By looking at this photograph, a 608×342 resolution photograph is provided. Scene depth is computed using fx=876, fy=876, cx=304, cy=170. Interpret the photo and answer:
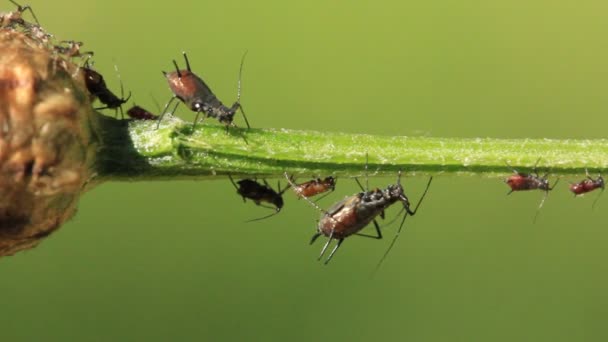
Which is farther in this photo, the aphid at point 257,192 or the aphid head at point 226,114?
the aphid at point 257,192

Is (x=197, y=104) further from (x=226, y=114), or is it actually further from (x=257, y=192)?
(x=257, y=192)

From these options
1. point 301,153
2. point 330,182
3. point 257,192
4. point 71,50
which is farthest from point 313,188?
point 71,50

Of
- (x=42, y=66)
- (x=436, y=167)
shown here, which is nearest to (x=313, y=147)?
(x=436, y=167)

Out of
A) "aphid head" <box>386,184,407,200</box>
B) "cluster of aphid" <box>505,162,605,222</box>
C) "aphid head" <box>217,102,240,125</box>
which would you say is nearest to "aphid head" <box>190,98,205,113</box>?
"aphid head" <box>217,102,240,125</box>

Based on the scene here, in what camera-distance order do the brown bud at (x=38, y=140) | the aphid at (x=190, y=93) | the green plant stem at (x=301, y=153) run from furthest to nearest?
→ 1. the aphid at (x=190, y=93)
2. the green plant stem at (x=301, y=153)
3. the brown bud at (x=38, y=140)

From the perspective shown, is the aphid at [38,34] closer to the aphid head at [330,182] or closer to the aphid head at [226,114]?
the aphid head at [226,114]

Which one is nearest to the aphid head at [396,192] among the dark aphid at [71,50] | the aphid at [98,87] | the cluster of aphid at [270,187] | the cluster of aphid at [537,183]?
the cluster of aphid at [270,187]
